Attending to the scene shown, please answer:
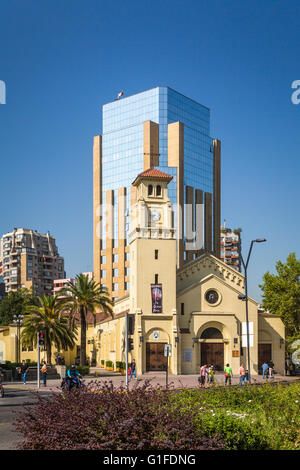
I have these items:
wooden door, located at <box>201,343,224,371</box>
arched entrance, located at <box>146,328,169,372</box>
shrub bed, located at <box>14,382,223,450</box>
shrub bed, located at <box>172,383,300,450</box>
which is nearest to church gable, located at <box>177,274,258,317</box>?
Answer: wooden door, located at <box>201,343,224,371</box>

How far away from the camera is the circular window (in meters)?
54.4

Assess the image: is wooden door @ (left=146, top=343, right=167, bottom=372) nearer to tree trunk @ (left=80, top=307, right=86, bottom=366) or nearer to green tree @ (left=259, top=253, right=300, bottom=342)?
tree trunk @ (left=80, top=307, right=86, bottom=366)

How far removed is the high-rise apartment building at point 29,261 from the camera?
151 meters

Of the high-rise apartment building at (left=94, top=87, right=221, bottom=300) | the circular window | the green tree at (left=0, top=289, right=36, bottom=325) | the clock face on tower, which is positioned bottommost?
the green tree at (left=0, top=289, right=36, bottom=325)

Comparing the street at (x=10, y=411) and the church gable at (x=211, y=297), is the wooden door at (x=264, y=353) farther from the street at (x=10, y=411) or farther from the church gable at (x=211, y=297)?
the street at (x=10, y=411)

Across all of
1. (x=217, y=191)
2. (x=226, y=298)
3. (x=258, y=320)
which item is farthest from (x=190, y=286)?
(x=217, y=191)

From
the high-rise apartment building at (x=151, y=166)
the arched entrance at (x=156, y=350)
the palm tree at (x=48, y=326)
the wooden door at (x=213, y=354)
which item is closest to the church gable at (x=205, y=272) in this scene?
the arched entrance at (x=156, y=350)

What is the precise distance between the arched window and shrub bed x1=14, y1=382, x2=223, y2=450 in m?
41.5

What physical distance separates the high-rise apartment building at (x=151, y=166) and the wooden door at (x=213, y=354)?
51.9 meters

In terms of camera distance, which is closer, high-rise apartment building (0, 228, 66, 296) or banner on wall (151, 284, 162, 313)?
banner on wall (151, 284, 162, 313)

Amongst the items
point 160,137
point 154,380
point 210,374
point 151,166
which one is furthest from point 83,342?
point 160,137

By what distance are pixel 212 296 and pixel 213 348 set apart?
480cm

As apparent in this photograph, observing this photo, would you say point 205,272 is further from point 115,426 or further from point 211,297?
point 115,426
